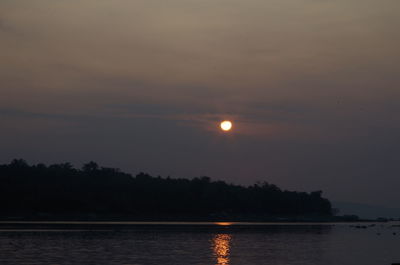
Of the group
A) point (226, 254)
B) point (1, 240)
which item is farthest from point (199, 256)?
point (1, 240)

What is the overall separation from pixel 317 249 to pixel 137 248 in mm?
25268

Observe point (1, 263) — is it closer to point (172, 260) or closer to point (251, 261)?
point (172, 260)

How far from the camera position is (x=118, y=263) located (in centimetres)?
6700

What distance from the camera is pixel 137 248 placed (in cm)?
8800

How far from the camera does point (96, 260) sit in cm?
7012

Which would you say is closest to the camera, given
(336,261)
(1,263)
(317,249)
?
(1,263)

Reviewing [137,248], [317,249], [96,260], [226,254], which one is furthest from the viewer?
[317,249]

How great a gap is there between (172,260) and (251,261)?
871 centimetres

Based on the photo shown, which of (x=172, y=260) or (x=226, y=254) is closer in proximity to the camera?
(x=172, y=260)

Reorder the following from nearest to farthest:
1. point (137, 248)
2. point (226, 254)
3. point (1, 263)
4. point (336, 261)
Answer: point (1, 263), point (336, 261), point (226, 254), point (137, 248)

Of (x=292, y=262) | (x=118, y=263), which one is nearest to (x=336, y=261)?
(x=292, y=262)

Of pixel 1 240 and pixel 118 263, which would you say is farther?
pixel 1 240

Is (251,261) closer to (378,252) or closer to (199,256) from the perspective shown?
(199,256)

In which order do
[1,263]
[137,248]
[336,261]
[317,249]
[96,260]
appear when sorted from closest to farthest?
1. [1,263]
2. [96,260]
3. [336,261]
4. [137,248]
5. [317,249]
